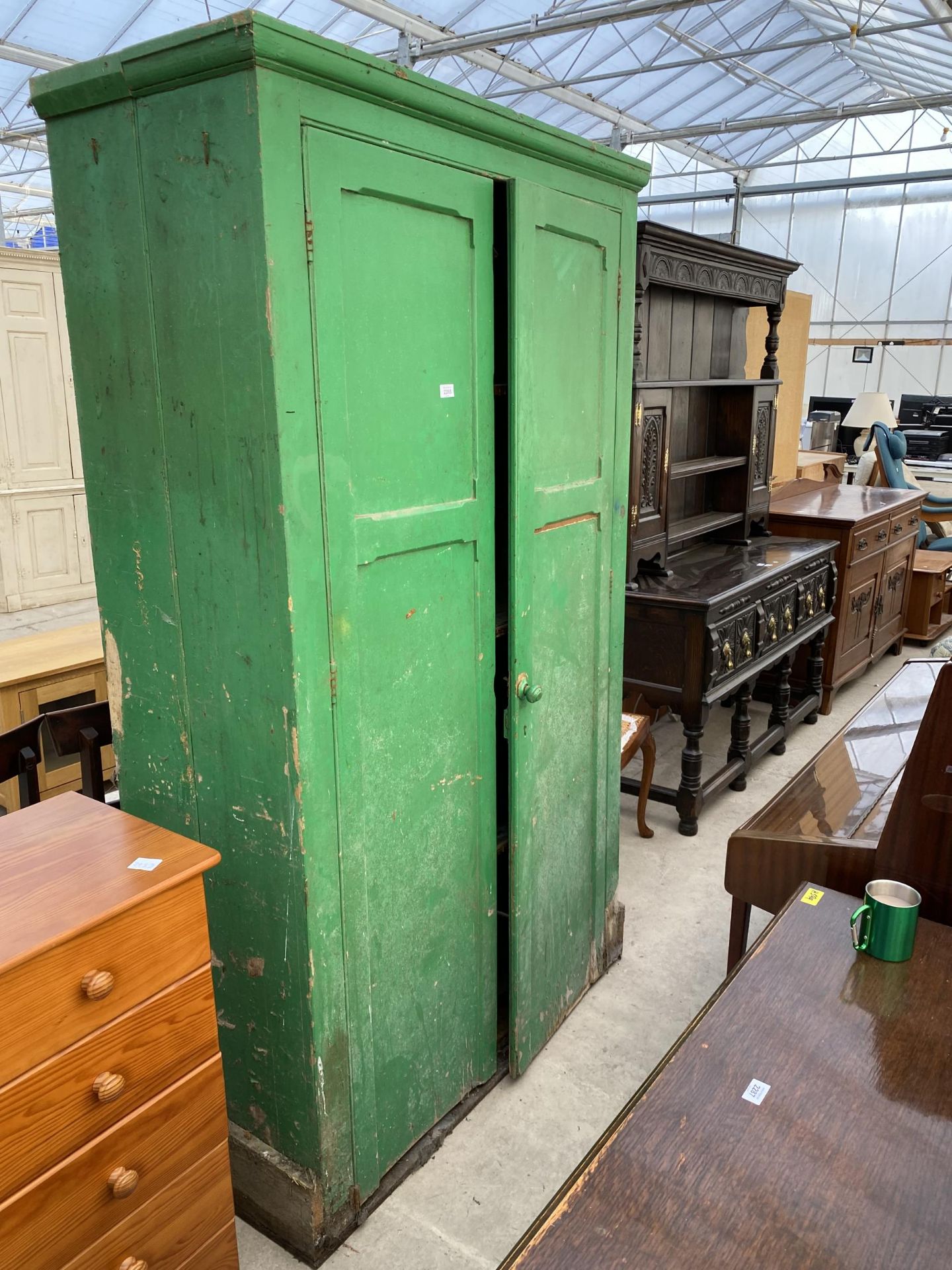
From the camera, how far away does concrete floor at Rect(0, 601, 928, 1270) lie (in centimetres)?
198

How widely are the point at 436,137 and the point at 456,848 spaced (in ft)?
4.93

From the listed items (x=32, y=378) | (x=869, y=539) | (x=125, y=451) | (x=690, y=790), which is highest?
(x=32, y=378)

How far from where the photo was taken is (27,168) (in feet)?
43.9

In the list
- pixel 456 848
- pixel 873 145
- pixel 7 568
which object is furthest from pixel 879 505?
pixel 873 145

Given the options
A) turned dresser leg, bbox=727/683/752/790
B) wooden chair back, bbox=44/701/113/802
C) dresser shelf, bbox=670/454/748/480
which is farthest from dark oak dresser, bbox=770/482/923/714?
wooden chair back, bbox=44/701/113/802

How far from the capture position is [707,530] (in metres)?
4.39

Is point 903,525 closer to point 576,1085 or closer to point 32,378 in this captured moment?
point 576,1085

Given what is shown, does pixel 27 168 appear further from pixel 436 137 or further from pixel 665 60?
pixel 436 137

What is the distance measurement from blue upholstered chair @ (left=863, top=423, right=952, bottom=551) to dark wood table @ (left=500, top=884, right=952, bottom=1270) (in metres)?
5.94

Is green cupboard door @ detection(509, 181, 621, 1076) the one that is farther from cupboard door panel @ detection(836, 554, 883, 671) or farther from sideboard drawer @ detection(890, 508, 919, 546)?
sideboard drawer @ detection(890, 508, 919, 546)

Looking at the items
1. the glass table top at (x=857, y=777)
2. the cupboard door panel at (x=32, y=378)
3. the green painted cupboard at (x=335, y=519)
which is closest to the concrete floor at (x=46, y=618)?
the cupboard door panel at (x=32, y=378)

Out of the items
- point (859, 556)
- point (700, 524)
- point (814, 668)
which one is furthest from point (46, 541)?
point (859, 556)

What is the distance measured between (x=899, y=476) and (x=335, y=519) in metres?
6.27

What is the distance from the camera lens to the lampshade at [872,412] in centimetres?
741
